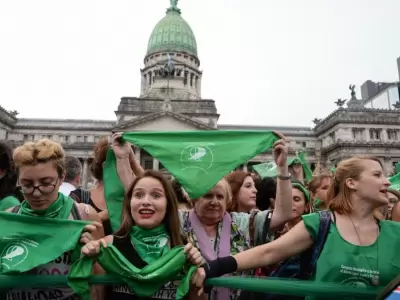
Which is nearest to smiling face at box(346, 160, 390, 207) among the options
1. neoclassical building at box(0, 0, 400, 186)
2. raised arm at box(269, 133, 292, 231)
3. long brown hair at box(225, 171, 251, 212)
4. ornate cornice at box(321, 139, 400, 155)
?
raised arm at box(269, 133, 292, 231)

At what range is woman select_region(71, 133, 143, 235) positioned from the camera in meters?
5.10

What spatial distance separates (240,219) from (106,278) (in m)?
1.93

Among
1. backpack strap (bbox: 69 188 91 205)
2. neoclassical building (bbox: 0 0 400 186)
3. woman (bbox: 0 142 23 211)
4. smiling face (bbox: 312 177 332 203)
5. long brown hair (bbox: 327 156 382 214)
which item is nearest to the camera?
long brown hair (bbox: 327 156 382 214)

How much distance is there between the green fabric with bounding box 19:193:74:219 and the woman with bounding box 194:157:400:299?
5.15ft

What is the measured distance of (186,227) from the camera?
4477 millimetres

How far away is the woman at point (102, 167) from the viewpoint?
510 cm

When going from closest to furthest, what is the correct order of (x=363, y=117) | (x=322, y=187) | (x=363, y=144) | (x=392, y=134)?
(x=322, y=187), (x=363, y=144), (x=363, y=117), (x=392, y=134)

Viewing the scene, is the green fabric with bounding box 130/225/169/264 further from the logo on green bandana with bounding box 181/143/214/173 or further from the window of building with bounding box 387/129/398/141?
the window of building with bounding box 387/129/398/141

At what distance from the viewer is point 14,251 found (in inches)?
139

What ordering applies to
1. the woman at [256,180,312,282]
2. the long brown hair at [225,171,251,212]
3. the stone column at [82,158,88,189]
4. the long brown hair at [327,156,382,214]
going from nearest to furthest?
1. the long brown hair at [327,156,382,214]
2. the woman at [256,180,312,282]
3. the long brown hair at [225,171,251,212]
4. the stone column at [82,158,88,189]

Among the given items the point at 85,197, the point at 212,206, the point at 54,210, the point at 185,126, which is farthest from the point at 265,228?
the point at 185,126

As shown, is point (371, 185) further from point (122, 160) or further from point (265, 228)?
point (122, 160)

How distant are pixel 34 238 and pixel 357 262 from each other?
10.1 ft

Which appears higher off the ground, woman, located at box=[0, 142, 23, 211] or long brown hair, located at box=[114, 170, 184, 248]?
woman, located at box=[0, 142, 23, 211]
